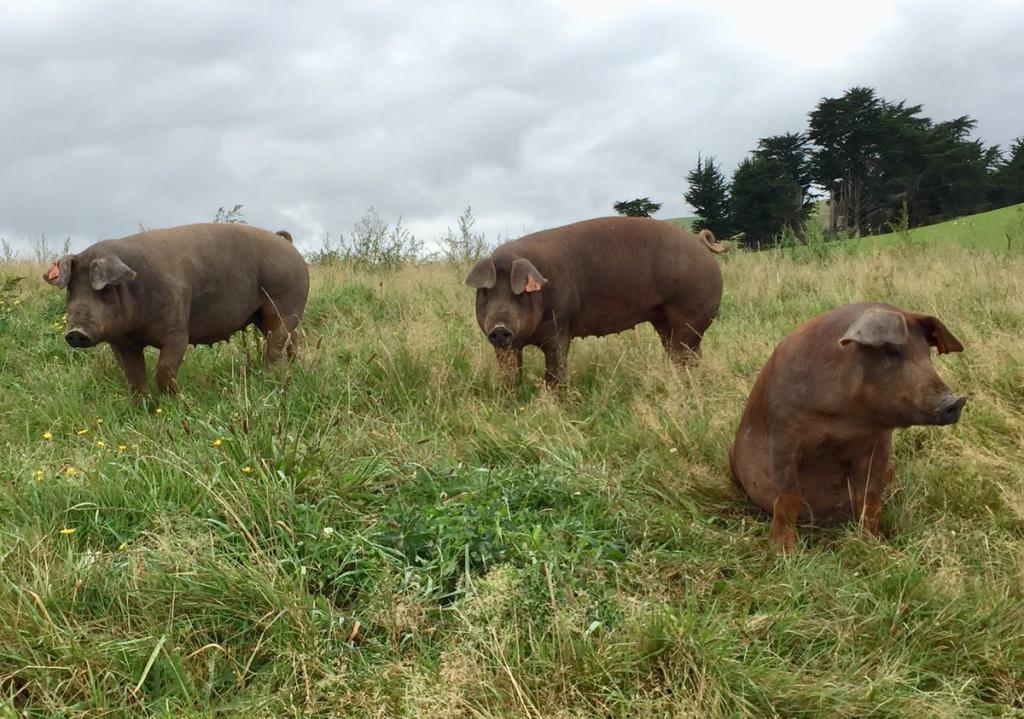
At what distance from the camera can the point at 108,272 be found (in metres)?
5.52

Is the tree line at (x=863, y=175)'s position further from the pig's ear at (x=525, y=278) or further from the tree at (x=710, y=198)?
the pig's ear at (x=525, y=278)

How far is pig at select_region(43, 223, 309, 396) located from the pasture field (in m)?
0.66

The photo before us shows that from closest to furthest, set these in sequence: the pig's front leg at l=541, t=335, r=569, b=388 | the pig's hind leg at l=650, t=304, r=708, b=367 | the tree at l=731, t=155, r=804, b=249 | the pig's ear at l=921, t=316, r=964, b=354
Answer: the pig's ear at l=921, t=316, r=964, b=354, the pig's front leg at l=541, t=335, r=569, b=388, the pig's hind leg at l=650, t=304, r=708, b=367, the tree at l=731, t=155, r=804, b=249

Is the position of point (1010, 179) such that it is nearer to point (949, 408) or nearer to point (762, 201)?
point (762, 201)

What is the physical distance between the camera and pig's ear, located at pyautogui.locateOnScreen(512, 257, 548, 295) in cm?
582

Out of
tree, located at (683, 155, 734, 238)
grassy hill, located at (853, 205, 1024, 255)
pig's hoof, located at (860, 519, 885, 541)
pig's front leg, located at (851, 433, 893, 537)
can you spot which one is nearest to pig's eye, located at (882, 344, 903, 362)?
pig's front leg, located at (851, 433, 893, 537)

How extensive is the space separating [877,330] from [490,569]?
1683 millimetres

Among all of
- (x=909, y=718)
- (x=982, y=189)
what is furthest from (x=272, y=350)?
(x=982, y=189)

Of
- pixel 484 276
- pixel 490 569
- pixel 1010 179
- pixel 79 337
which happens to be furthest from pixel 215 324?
pixel 1010 179

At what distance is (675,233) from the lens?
667cm

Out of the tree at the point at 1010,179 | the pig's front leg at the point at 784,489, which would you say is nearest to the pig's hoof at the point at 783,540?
the pig's front leg at the point at 784,489

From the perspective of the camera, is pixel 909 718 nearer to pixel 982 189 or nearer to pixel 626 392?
pixel 626 392

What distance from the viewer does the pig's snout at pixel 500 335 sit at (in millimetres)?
5887

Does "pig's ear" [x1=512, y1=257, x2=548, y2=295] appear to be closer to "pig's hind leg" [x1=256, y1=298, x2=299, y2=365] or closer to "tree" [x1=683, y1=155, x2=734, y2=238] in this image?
"pig's hind leg" [x1=256, y1=298, x2=299, y2=365]
